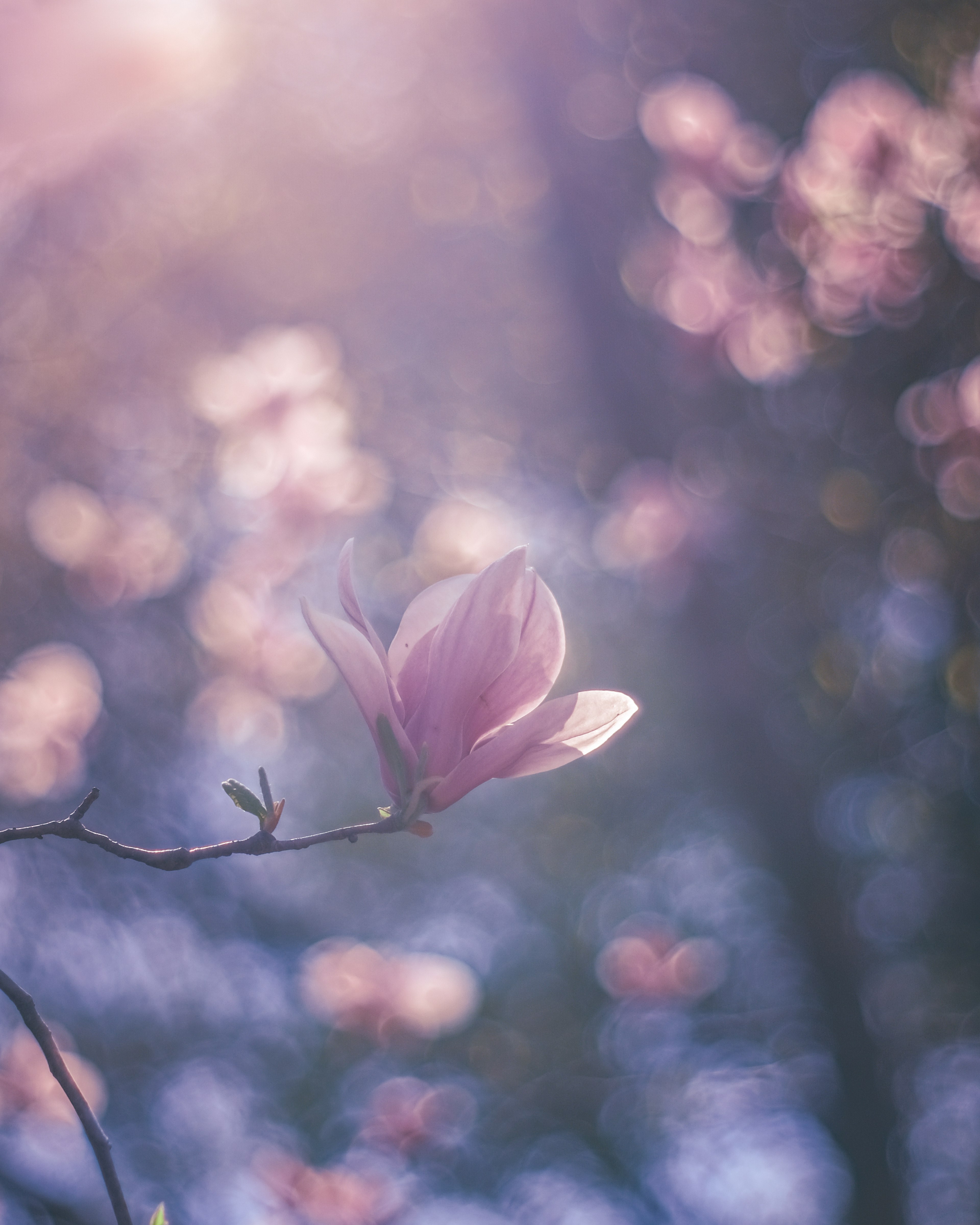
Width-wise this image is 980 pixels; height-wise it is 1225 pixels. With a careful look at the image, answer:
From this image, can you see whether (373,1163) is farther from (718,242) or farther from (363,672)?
(718,242)

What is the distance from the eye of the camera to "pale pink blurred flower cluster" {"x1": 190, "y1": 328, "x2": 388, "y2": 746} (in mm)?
2012

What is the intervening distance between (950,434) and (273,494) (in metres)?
1.49

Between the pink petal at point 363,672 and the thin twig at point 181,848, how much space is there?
0.14ft

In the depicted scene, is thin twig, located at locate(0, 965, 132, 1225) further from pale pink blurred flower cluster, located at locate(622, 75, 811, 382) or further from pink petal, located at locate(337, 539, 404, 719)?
pale pink blurred flower cluster, located at locate(622, 75, 811, 382)

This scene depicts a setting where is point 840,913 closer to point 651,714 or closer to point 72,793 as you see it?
point 651,714

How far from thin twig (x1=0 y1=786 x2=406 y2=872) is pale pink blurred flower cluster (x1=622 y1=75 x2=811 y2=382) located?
5.61 ft

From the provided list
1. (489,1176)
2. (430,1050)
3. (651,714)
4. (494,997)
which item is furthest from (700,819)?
(489,1176)

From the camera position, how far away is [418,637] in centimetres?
68

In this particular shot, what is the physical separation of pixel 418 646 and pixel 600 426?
6.96ft

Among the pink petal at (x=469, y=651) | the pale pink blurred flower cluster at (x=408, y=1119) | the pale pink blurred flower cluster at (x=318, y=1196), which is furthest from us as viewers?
the pale pink blurred flower cluster at (x=408, y=1119)

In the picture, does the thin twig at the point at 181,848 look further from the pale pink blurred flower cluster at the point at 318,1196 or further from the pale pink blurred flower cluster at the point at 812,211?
the pale pink blurred flower cluster at the point at 318,1196

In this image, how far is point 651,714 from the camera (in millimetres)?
2656

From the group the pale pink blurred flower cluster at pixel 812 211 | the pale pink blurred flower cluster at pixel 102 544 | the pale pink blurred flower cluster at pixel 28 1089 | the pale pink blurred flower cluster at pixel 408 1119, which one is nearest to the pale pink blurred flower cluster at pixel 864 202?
the pale pink blurred flower cluster at pixel 812 211

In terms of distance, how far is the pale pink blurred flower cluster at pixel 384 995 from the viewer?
191cm
